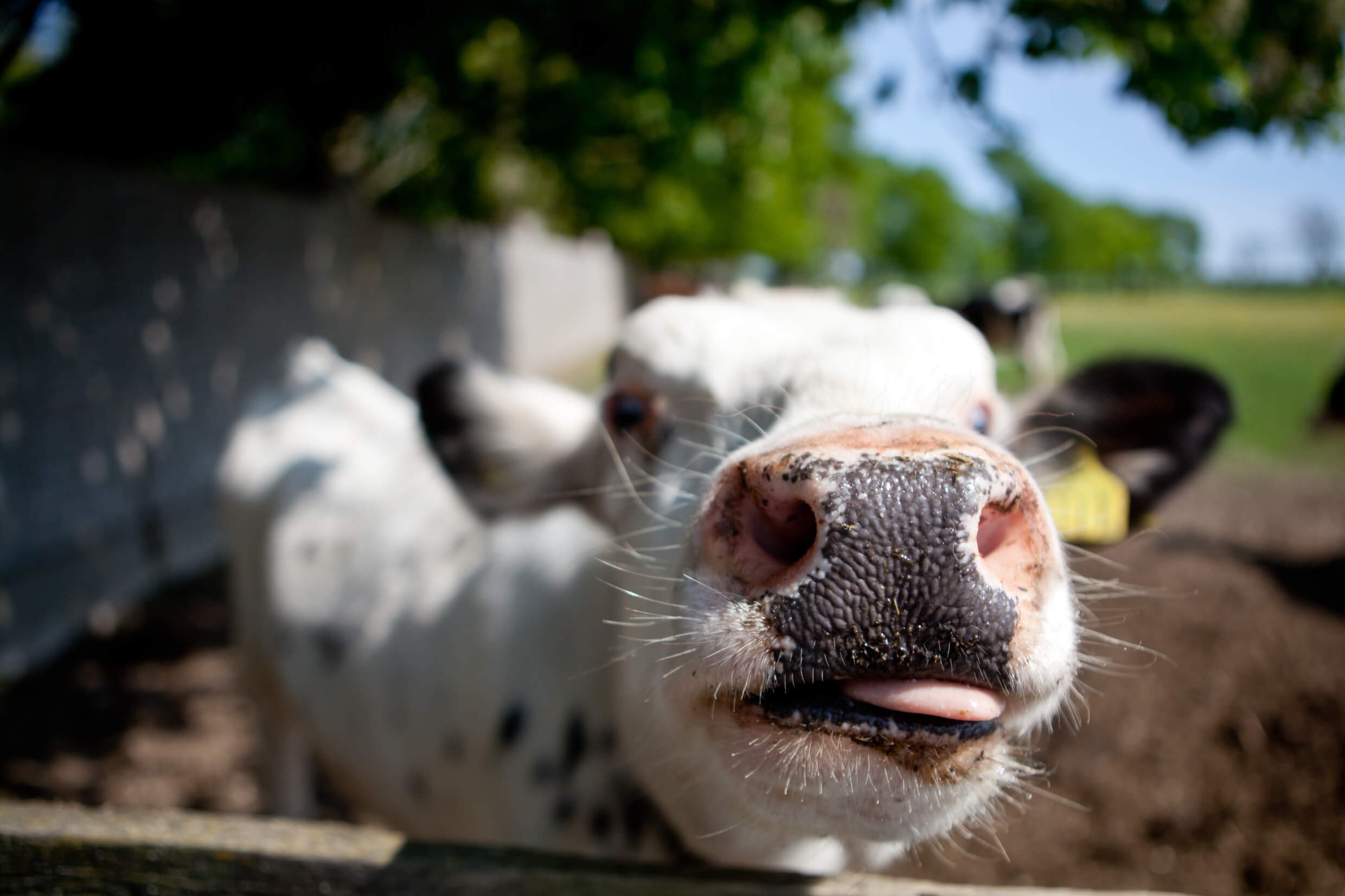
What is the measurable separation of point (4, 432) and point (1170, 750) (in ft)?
20.0

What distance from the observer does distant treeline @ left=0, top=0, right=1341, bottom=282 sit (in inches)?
127

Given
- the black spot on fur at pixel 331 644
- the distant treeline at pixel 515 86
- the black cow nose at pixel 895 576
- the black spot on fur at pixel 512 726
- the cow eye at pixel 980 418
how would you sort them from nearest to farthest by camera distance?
1. the black cow nose at pixel 895 576
2. the cow eye at pixel 980 418
3. the black spot on fur at pixel 512 726
4. the black spot on fur at pixel 331 644
5. the distant treeline at pixel 515 86

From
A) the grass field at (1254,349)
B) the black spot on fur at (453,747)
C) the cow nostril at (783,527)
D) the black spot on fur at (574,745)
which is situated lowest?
the grass field at (1254,349)

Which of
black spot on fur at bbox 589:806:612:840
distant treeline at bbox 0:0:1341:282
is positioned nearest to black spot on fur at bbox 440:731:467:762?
black spot on fur at bbox 589:806:612:840

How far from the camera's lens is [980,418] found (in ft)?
5.68

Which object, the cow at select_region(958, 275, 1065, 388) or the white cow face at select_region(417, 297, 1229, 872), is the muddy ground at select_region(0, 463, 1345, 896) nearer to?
the white cow face at select_region(417, 297, 1229, 872)

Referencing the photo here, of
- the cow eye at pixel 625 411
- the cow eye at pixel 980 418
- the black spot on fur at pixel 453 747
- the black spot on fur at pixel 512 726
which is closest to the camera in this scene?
the cow eye at pixel 980 418

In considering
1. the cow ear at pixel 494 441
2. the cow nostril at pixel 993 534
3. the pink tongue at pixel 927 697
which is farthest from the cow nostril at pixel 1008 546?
the cow ear at pixel 494 441

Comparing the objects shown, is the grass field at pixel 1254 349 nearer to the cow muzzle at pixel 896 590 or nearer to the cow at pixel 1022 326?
the cow at pixel 1022 326

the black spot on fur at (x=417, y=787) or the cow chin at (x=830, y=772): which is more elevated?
the cow chin at (x=830, y=772)

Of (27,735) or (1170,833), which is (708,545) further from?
(27,735)

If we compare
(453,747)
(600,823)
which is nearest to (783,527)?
(600,823)

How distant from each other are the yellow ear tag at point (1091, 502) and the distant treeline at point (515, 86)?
169 cm

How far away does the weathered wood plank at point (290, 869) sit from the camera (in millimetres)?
1198
